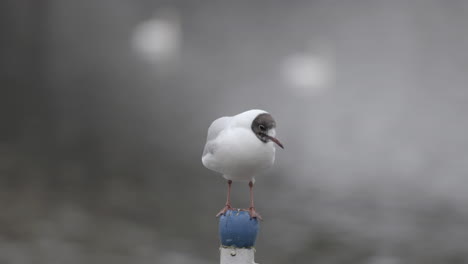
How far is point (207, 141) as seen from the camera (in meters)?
3.55

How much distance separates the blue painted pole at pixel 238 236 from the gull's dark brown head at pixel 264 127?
44 centimetres

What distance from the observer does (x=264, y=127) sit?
3.26 metres

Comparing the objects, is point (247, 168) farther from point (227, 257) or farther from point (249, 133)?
point (227, 257)

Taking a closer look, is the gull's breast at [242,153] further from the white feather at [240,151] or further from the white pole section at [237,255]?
the white pole section at [237,255]

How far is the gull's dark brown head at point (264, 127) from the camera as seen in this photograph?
3256 millimetres

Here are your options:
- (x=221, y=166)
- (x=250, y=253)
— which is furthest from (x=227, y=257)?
(x=221, y=166)

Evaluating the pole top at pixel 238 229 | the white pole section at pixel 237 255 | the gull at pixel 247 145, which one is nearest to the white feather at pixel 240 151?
the gull at pixel 247 145

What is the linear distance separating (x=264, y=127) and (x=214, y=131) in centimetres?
35

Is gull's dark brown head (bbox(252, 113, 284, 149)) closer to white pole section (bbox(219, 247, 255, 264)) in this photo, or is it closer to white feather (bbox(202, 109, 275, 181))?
white feather (bbox(202, 109, 275, 181))

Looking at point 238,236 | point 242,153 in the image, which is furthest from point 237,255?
point 242,153

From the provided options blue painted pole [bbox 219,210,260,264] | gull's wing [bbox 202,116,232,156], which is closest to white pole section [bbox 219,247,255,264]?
blue painted pole [bbox 219,210,260,264]

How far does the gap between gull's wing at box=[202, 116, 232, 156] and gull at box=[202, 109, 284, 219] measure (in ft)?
0.17

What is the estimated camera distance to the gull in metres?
3.24

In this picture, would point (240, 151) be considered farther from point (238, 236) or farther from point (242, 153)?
point (238, 236)
